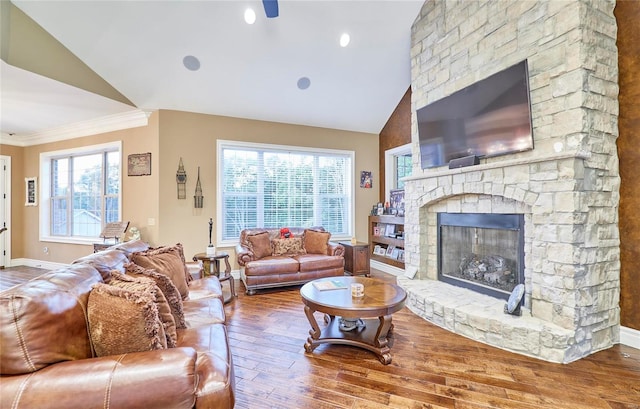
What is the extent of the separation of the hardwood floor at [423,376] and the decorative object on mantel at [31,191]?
6033mm

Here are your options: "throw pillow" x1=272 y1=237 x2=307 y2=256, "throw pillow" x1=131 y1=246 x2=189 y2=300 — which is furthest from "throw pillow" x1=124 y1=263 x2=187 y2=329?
"throw pillow" x1=272 y1=237 x2=307 y2=256

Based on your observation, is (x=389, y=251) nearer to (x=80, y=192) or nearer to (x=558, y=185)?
(x=558, y=185)

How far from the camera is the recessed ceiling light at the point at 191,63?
13.2 feet

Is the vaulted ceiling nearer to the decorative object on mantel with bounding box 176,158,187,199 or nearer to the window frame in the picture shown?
the window frame

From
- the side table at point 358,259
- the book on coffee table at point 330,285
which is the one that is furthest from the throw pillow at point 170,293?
the side table at point 358,259

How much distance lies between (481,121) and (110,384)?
355 cm

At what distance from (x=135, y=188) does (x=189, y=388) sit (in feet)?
15.3

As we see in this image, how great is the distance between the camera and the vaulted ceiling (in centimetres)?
341

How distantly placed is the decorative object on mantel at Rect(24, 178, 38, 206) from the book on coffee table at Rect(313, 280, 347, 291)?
6.64 metres

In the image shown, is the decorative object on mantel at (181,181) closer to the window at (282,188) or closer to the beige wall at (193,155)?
the beige wall at (193,155)

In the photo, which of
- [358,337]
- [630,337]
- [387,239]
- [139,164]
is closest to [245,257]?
[358,337]

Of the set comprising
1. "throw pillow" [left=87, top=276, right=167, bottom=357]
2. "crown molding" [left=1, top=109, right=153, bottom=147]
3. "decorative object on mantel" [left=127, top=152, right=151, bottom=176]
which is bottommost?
"throw pillow" [left=87, top=276, right=167, bottom=357]

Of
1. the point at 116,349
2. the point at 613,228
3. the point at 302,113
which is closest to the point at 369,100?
the point at 302,113

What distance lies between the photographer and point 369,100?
5289 mm
